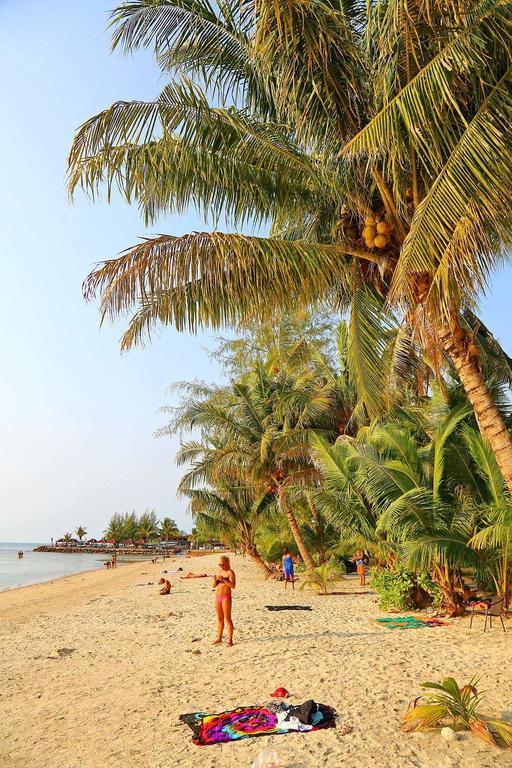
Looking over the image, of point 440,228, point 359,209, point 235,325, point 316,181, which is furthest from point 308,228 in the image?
point 440,228

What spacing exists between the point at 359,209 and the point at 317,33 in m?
1.88

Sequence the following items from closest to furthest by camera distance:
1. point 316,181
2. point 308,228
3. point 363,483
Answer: point 316,181 < point 308,228 < point 363,483

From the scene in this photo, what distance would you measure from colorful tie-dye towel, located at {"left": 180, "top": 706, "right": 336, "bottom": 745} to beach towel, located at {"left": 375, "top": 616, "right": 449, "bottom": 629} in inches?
177

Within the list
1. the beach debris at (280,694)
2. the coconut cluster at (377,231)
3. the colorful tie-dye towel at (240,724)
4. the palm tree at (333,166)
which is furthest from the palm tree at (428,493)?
the colorful tie-dye towel at (240,724)

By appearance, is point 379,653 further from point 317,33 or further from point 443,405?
point 317,33

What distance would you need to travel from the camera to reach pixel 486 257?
17.4 ft

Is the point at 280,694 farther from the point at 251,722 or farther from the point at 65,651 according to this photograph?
the point at 65,651

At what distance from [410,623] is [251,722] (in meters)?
5.25

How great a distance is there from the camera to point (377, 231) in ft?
19.9

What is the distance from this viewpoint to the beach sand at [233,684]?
4.23 meters

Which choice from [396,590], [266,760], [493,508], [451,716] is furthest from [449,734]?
[396,590]

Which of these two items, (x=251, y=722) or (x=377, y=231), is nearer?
(x=251, y=722)

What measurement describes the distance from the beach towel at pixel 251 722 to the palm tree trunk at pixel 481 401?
268 cm

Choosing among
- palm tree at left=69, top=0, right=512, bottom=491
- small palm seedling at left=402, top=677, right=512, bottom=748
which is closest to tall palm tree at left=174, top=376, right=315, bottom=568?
palm tree at left=69, top=0, right=512, bottom=491
